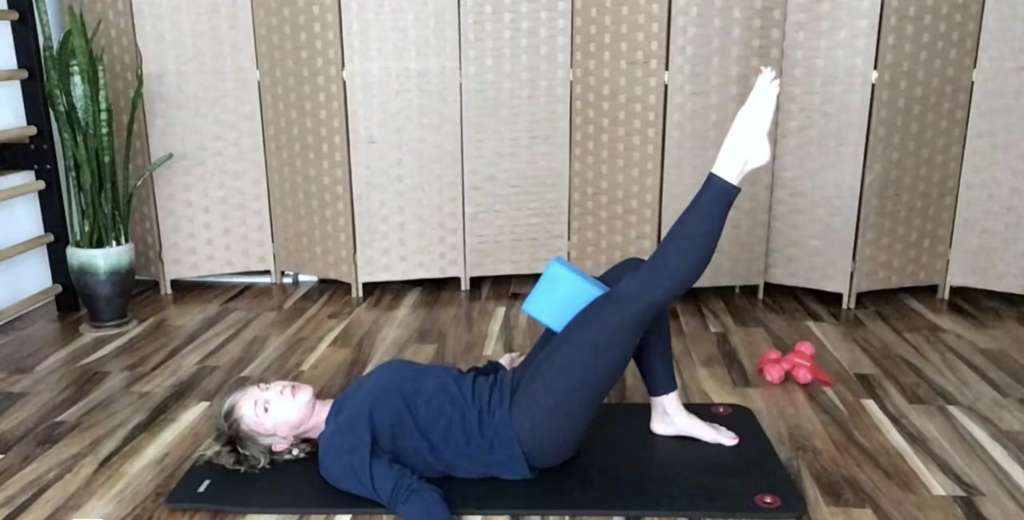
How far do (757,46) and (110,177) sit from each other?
8.26ft

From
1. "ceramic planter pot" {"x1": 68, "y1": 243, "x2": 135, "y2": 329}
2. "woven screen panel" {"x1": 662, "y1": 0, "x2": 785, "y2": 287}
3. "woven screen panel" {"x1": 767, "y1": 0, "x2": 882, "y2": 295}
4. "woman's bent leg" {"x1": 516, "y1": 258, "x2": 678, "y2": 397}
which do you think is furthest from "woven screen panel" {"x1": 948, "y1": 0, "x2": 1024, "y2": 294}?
"ceramic planter pot" {"x1": 68, "y1": 243, "x2": 135, "y2": 329}

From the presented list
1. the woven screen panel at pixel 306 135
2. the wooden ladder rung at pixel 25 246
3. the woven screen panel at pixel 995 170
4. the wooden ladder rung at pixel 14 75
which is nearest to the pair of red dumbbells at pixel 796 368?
the woven screen panel at pixel 995 170

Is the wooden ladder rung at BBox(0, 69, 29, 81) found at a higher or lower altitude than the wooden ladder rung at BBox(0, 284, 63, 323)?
higher

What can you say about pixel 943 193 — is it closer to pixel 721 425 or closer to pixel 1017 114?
pixel 1017 114

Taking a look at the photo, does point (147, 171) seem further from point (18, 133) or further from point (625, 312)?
point (625, 312)

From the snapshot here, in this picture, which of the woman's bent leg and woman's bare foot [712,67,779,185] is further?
the woman's bent leg

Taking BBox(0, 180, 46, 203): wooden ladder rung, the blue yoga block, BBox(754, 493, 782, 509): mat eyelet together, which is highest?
BBox(0, 180, 46, 203): wooden ladder rung

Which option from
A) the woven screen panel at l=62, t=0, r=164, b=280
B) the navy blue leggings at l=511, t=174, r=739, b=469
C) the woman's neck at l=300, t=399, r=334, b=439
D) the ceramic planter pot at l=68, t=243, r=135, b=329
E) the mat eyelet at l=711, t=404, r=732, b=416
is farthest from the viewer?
the woven screen panel at l=62, t=0, r=164, b=280

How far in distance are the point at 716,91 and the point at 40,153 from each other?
8.67 feet

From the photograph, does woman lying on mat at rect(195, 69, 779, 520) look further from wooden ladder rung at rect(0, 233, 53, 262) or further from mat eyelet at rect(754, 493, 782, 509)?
wooden ladder rung at rect(0, 233, 53, 262)

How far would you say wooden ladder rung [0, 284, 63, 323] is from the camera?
319 centimetres

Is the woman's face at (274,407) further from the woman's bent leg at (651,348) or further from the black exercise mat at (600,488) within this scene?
the woman's bent leg at (651,348)

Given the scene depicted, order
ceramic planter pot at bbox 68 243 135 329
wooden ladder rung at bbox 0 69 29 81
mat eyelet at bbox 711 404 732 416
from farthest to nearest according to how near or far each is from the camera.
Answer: ceramic planter pot at bbox 68 243 135 329 → wooden ladder rung at bbox 0 69 29 81 → mat eyelet at bbox 711 404 732 416

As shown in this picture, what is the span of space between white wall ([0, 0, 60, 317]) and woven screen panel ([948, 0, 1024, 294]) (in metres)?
3.73
